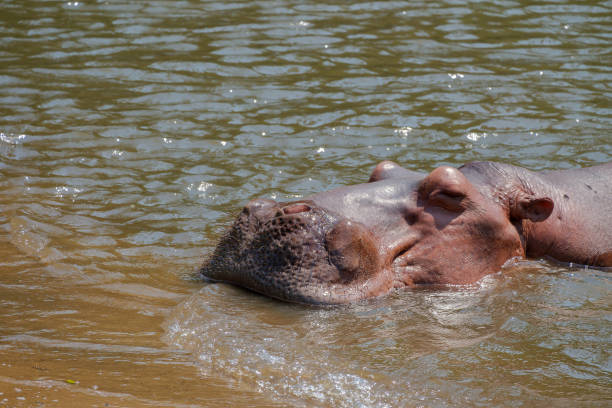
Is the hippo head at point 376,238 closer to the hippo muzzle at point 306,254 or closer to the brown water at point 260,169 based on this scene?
the hippo muzzle at point 306,254

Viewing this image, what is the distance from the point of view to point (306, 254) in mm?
3936

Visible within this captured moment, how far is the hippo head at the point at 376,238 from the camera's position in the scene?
156 inches

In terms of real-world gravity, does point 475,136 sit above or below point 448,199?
below

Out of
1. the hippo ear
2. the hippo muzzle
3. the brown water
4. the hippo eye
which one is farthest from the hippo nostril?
the hippo ear

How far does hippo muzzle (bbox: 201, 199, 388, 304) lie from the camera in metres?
3.96

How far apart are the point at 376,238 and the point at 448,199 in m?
0.44

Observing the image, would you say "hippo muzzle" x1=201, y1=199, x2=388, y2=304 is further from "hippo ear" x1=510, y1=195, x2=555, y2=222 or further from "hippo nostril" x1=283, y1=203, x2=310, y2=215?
"hippo ear" x1=510, y1=195, x2=555, y2=222

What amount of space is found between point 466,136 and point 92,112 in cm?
331

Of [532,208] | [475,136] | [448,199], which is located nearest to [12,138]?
[475,136]

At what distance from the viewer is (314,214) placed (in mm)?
→ 4035

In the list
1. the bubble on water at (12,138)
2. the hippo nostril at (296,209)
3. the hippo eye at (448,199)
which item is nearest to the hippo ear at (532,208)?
the hippo eye at (448,199)

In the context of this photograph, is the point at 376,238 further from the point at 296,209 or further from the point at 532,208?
the point at 532,208

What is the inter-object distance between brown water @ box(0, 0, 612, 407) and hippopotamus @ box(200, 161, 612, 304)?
12 cm

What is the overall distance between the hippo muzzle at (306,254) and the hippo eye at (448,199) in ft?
1.38
